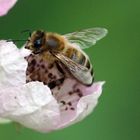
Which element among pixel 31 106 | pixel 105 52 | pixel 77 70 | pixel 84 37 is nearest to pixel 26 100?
pixel 31 106

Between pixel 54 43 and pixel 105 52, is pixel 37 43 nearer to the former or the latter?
pixel 54 43

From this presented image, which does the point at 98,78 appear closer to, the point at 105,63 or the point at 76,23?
the point at 105,63

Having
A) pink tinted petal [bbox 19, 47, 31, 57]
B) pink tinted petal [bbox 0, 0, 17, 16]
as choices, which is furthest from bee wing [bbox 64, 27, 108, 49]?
pink tinted petal [bbox 0, 0, 17, 16]

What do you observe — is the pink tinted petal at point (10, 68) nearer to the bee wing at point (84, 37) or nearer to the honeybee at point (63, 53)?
the honeybee at point (63, 53)

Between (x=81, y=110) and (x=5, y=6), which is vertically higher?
(x=5, y=6)

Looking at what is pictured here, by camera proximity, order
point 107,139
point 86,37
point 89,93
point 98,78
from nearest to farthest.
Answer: point 89,93 < point 86,37 < point 107,139 < point 98,78

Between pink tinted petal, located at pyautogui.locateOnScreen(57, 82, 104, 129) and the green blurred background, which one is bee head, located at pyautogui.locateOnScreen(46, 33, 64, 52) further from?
the green blurred background

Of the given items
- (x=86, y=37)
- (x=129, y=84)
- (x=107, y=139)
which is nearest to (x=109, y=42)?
(x=129, y=84)
